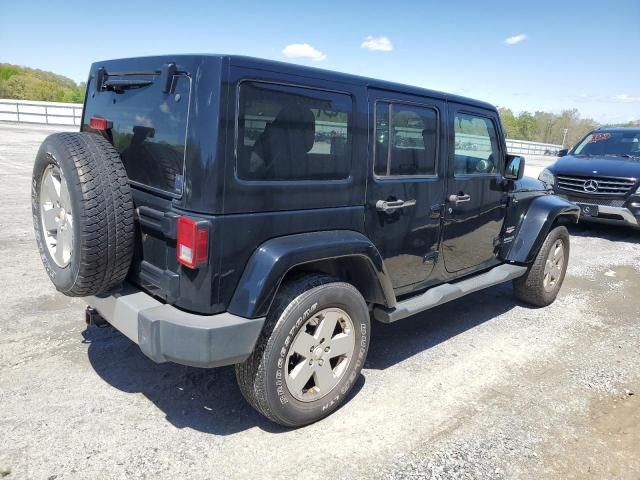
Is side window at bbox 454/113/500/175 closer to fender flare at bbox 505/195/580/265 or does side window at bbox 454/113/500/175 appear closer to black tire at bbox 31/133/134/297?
fender flare at bbox 505/195/580/265

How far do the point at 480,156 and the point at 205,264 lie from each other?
9.12 feet

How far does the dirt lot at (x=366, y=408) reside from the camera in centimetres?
260

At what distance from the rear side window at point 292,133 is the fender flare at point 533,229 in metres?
2.46

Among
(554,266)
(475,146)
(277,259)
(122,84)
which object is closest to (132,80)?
(122,84)

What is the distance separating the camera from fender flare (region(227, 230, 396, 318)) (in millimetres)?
2486

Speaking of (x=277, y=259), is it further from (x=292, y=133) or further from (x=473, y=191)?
(x=473, y=191)

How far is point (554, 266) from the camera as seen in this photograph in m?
5.13

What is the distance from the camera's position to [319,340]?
2.86 m

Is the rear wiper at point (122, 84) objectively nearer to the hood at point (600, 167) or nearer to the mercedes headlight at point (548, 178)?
the hood at point (600, 167)


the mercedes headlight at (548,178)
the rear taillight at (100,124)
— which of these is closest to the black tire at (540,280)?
the rear taillight at (100,124)

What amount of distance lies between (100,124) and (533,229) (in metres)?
3.79

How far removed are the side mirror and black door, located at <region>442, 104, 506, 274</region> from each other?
72 mm

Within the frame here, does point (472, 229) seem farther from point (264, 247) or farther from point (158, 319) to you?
point (158, 319)

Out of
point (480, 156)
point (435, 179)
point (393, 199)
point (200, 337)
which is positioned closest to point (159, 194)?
point (200, 337)
